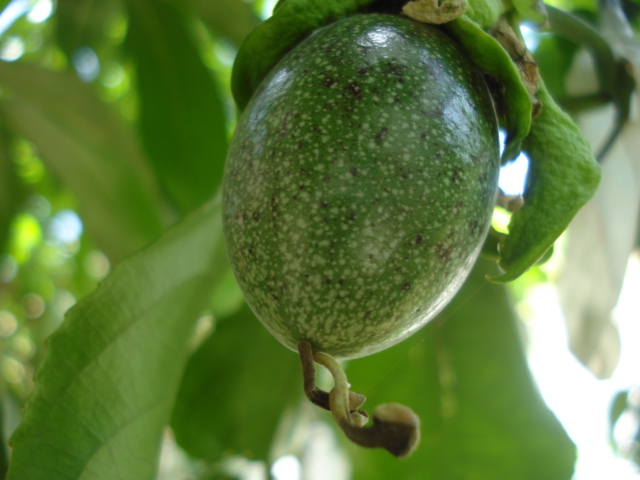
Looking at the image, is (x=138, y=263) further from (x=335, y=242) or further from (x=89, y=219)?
(x=89, y=219)

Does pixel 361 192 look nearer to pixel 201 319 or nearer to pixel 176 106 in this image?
pixel 201 319

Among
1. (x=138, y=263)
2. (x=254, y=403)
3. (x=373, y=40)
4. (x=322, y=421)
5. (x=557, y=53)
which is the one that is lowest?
(x=322, y=421)

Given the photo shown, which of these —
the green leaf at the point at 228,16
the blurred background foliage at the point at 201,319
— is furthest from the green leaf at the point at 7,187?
the green leaf at the point at 228,16

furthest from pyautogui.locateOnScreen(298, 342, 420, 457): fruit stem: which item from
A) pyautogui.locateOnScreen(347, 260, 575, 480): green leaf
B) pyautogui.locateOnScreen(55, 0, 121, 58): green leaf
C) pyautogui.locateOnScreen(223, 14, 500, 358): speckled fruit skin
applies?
pyautogui.locateOnScreen(55, 0, 121, 58): green leaf

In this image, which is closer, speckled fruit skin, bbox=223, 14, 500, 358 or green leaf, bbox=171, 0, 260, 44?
speckled fruit skin, bbox=223, 14, 500, 358

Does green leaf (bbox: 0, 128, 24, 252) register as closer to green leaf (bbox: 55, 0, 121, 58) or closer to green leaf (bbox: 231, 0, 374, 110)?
green leaf (bbox: 55, 0, 121, 58)

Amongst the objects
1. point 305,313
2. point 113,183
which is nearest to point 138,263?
point 305,313
